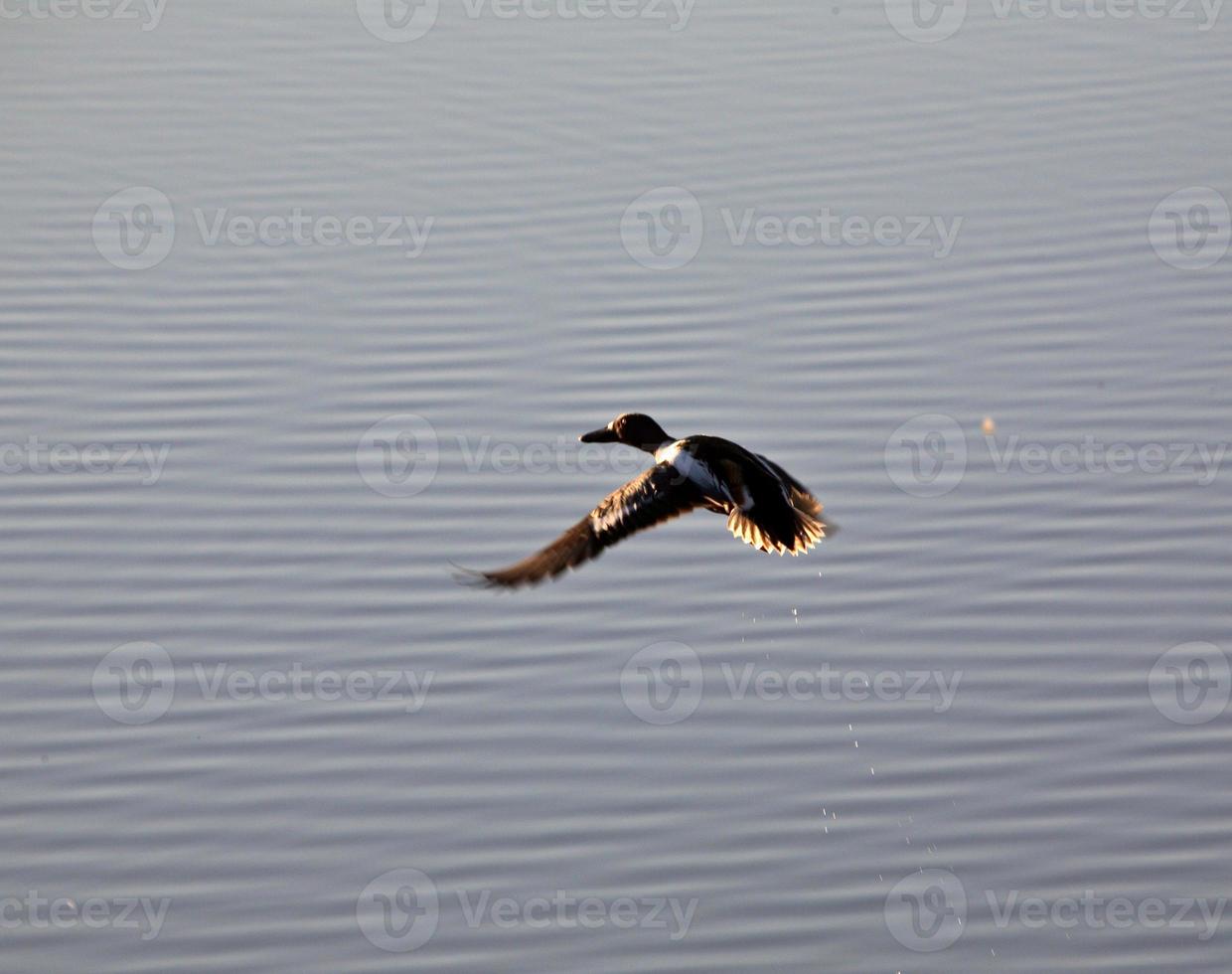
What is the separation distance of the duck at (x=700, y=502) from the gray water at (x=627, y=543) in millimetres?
690

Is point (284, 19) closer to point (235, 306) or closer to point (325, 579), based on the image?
point (235, 306)

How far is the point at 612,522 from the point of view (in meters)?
7.52

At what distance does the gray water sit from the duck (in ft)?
2.26

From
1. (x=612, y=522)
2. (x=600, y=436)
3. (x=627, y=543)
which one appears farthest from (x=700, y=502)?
(x=627, y=543)

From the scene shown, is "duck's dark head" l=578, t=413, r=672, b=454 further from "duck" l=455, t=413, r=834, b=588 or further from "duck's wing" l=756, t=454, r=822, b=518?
"duck's wing" l=756, t=454, r=822, b=518

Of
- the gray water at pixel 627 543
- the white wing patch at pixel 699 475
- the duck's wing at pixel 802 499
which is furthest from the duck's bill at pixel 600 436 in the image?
the white wing patch at pixel 699 475

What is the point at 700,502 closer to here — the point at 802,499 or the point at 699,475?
the point at 699,475

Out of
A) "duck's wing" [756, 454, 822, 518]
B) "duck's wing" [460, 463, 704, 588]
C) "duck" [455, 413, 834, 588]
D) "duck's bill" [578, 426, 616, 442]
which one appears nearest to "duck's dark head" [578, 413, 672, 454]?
"duck" [455, 413, 834, 588]

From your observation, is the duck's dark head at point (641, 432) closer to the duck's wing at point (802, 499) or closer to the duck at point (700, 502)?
the duck at point (700, 502)

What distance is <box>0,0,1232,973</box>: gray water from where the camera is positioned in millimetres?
7547

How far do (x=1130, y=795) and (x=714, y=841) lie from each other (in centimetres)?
166

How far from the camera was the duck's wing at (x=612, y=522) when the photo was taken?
22.7 ft

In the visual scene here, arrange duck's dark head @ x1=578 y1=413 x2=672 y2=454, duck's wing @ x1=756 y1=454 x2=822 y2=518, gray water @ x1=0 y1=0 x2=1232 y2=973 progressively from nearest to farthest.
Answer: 1. gray water @ x1=0 y1=0 x2=1232 y2=973
2. duck's wing @ x1=756 y1=454 x2=822 y2=518
3. duck's dark head @ x1=578 y1=413 x2=672 y2=454

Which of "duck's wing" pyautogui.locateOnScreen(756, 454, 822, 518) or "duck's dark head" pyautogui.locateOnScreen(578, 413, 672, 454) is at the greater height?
"duck's dark head" pyautogui.locateOnScreen(578, 413, 672, 454)
